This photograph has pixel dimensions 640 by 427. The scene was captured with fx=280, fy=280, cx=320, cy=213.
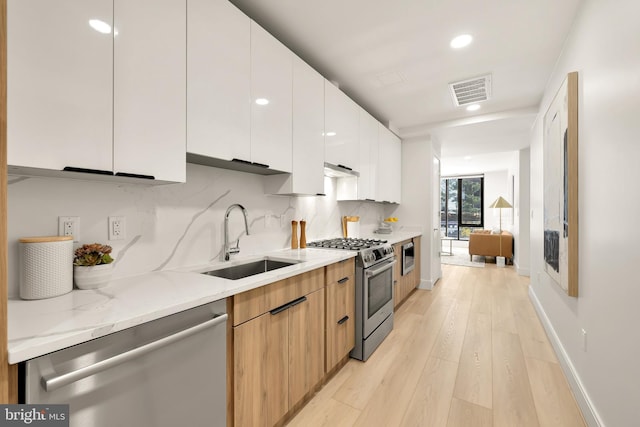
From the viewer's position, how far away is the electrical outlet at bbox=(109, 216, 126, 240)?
1382mm

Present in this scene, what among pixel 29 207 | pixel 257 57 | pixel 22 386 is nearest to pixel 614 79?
pixel 257 57

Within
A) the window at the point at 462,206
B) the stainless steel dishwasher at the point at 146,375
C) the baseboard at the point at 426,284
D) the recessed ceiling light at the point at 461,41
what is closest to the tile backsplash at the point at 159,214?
the stainless steel dishwasher at the point at 146,375

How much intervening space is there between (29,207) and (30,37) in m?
0.64

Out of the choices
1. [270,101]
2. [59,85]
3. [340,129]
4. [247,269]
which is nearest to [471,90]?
[340,129]

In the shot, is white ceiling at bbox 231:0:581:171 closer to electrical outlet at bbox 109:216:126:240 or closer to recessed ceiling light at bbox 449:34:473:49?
recessed ceiling light at bbox 449:34:473:49

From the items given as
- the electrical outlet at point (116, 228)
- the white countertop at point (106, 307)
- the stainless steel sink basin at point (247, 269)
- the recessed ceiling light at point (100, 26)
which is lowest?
the stainless steel sink basin at point (247, 269)

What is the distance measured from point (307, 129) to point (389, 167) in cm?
216

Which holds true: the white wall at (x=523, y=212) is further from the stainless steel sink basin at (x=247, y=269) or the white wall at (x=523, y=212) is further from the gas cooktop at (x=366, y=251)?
the stainless steel sink basin at (x=247, y=269)

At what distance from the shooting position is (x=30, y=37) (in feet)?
3.00

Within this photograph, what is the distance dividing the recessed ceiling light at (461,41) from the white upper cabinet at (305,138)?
3.64 feet

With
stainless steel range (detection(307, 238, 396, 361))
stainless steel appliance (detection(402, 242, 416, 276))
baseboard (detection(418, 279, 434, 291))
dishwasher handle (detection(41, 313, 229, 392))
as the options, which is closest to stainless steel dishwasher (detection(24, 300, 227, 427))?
dishwasher handle (detection(41, 313, 229, 392))

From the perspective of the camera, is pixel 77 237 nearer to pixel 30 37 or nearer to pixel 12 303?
pixel 12 303

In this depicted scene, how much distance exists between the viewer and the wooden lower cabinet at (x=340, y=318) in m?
1.98

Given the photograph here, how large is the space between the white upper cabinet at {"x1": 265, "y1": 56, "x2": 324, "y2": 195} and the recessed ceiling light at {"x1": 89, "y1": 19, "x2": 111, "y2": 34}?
1.19m
